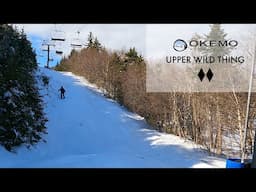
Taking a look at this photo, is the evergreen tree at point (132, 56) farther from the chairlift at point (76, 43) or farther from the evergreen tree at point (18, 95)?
the evergreen tree at point (18, 95)

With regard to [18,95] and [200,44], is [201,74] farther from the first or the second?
[18,95]

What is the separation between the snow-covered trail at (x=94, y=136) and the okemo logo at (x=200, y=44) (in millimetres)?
869

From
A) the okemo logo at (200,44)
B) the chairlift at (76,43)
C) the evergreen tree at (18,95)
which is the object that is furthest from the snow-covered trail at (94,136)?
the okemo logo at (200,44)

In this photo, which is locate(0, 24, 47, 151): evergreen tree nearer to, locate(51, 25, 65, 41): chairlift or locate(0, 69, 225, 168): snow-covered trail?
locate(0, 69, 225, 168): snow-covered trail

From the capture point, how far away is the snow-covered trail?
11.3ft

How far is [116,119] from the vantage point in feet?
12.1

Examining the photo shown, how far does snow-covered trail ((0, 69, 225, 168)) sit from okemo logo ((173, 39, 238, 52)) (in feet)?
2.85

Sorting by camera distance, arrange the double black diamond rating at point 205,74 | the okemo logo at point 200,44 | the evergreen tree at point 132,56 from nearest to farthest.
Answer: the okemo logo at point 200,44, the double black diamond rating at point 205,74, the evergreen tree at point 132,56

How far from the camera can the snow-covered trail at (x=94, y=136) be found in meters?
3.44

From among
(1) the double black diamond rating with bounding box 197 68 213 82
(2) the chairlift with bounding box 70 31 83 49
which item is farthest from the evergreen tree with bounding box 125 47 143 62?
(1) the double black diamond rating with bounding box 197 68 213 82

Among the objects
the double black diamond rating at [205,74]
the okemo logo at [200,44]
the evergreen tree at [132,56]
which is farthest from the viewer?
the evergreen tree at [132,56]

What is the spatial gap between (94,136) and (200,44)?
1.47 meters

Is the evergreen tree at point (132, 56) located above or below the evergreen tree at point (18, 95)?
above
